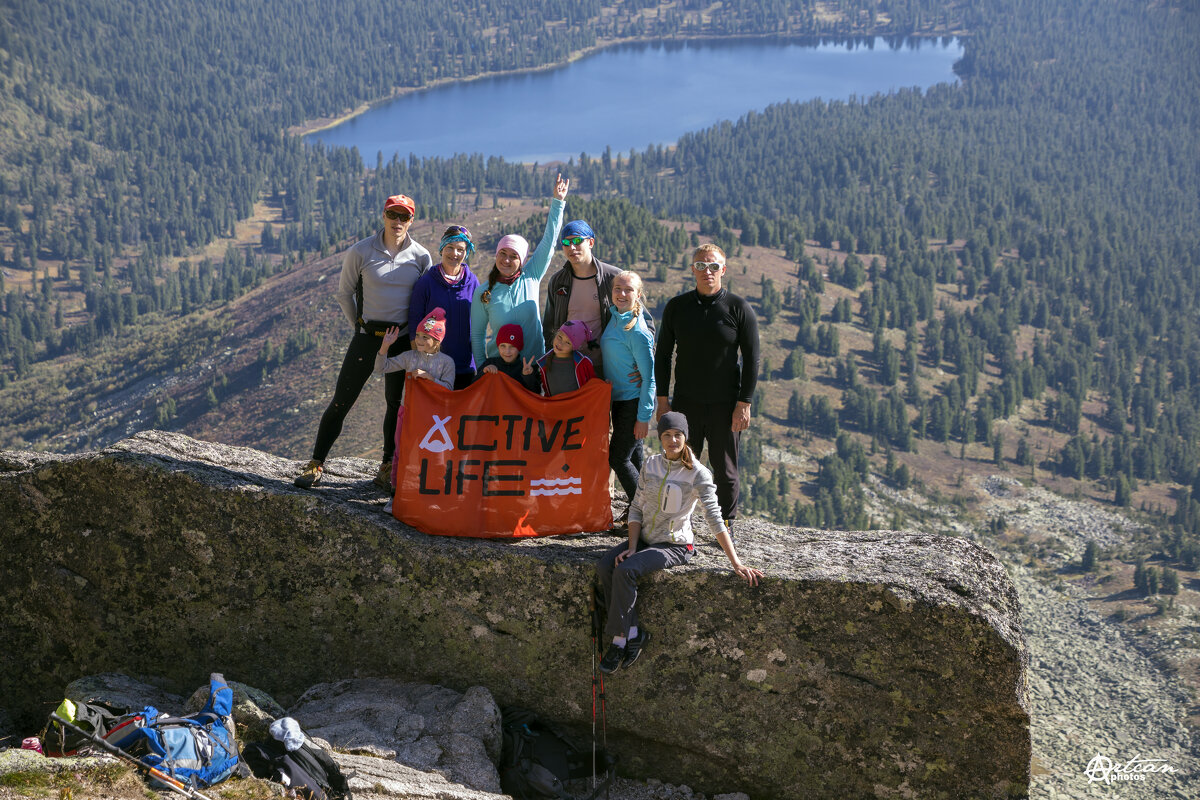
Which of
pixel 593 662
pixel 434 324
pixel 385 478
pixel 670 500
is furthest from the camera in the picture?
pixel 385 478

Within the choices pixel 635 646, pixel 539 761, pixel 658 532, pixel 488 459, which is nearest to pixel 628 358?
pixel 658 532

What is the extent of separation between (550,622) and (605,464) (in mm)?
1894

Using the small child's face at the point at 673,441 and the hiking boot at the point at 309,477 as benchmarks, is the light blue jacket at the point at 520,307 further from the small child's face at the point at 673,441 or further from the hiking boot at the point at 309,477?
the hiking boot at the point at 309,477

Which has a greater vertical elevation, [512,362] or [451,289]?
[451,289]

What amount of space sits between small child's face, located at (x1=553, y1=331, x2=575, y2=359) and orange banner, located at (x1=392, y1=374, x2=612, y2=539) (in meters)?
0.68

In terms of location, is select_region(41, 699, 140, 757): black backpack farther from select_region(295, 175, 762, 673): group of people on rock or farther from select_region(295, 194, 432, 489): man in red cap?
select_region(295, 175, 762, 673): group of people on rock

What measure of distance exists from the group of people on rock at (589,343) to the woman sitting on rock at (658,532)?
0.01 metres

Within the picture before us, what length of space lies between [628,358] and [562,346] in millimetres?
740

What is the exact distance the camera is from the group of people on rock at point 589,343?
35.7ft

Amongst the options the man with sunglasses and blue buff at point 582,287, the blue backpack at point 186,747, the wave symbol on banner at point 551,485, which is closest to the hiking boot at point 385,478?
the wave symbol on banner at point 551,485

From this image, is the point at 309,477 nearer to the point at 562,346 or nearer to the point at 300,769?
the point at 562,346

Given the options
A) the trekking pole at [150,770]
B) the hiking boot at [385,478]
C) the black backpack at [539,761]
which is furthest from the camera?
the hiking boot at [385,478]

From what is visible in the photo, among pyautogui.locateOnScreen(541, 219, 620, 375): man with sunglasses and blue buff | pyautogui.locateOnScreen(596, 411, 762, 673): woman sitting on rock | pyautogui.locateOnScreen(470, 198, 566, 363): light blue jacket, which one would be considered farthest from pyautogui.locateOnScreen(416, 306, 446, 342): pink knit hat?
pyautogui.locateOnScreen(596, 411, 762, 673): woman sitting on rock

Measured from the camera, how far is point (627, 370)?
1127 cm
